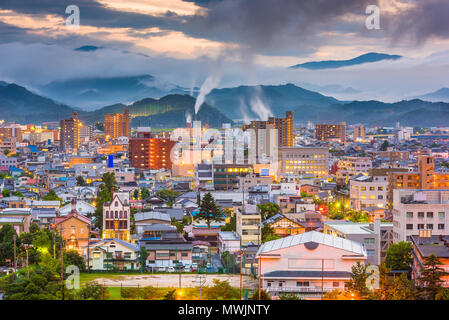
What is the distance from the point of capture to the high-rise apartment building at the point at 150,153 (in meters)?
22.2

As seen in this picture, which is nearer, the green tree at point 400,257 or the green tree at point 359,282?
the green tree at point 359,282

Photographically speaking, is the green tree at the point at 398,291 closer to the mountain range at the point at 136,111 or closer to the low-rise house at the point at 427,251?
the low-rise house at the point at 427,251

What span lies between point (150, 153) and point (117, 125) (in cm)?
1557

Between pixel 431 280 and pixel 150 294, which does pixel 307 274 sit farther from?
pixel 150 294

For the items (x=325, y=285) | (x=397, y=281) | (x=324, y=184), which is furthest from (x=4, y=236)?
(x=324, y=184)

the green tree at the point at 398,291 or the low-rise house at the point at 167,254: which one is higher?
the green tree at the point at 398,291

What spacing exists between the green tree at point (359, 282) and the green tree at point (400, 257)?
3.45 ft

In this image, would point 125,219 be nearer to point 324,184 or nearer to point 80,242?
point 80,242

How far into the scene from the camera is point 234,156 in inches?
795

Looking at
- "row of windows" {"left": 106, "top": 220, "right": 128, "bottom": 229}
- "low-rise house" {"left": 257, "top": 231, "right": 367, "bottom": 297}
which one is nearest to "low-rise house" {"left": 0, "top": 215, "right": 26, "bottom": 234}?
"row of windows" {"left": 106, "top": 220, "right": 128, "bottom": 229}

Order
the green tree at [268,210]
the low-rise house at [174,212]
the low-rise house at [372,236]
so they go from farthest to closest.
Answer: the low-rise house at [174,212], the green tree at [268,210], the low-rise house at [372,236]

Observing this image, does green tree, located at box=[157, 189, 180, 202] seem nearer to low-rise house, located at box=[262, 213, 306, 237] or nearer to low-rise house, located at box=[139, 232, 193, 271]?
low-rise house, located at box=[262, 213, 306, 237]

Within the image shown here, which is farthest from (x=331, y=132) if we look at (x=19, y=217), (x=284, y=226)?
(x=19, y=217)

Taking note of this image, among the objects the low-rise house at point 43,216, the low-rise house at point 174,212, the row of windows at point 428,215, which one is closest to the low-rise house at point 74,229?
the low-rise house at point 43,216
